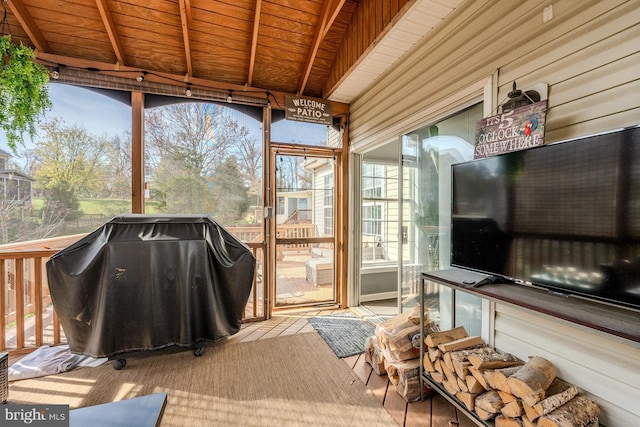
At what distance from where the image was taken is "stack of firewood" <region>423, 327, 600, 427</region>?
133 centimetres

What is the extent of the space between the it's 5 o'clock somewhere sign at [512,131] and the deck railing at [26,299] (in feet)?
12.8

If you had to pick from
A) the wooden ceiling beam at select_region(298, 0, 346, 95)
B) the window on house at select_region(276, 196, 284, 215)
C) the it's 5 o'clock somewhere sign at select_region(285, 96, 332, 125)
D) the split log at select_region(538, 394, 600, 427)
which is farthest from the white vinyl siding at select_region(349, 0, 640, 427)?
the window on house at select_region(276, 196, 284, 215)

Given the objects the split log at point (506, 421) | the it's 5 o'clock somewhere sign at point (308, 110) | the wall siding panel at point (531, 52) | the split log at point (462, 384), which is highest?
the it's 5 o'clock somewhere sign at point (308, 110)

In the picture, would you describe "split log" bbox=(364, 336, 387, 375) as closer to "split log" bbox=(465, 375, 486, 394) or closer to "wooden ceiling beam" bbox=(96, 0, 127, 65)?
"split log" bbox=(465, 375, 486, 394)

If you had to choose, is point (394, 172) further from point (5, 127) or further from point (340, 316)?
point (5, 127)

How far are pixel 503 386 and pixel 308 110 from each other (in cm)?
341

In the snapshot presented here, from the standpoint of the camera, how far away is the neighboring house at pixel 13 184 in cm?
279

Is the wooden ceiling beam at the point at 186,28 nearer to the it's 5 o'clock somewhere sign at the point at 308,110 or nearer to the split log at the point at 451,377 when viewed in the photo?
the it's 5 o'clock somewhere sign at the point at 308,110

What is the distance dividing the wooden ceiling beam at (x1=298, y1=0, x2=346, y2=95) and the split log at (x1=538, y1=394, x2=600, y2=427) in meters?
3.28

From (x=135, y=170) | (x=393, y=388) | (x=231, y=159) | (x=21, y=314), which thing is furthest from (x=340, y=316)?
(x=21, y=314)

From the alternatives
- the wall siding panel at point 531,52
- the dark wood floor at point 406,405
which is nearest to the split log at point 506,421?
the dark wood floor at point 406,405

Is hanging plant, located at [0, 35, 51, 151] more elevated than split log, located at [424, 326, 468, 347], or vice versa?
hanging plant, located at [0, 35, 51, 151]

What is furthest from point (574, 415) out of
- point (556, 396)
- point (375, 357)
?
point (375, 357)

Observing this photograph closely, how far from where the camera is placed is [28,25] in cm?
266
